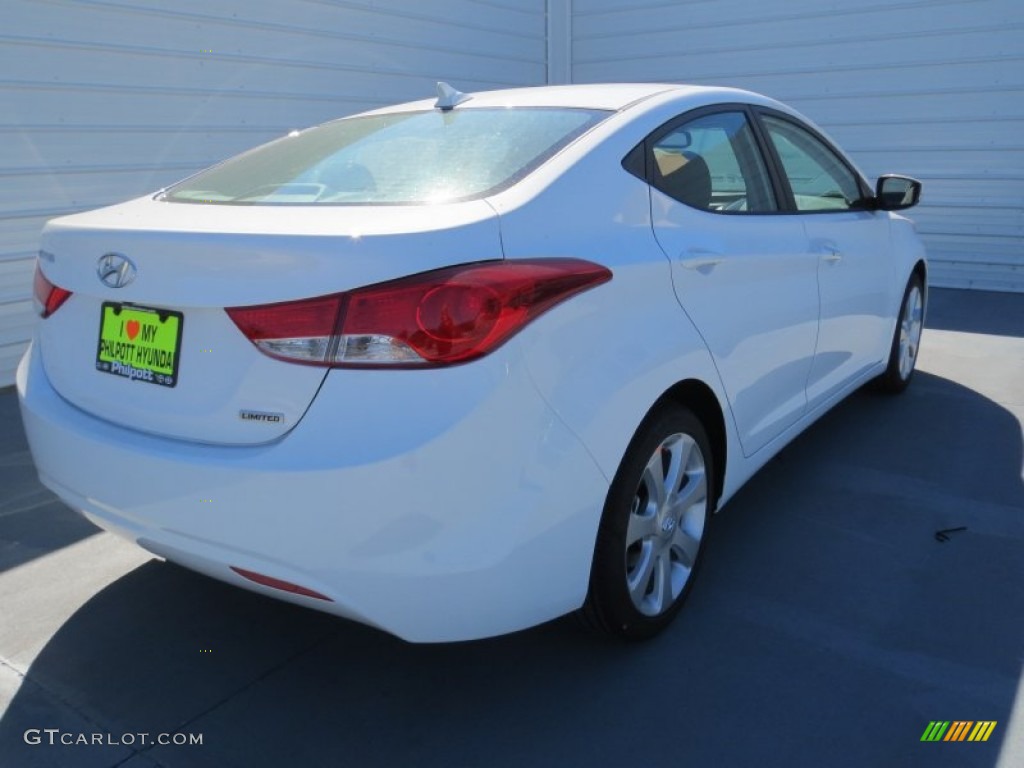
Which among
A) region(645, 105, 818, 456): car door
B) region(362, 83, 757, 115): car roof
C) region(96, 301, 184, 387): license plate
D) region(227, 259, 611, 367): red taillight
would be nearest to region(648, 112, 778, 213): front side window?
region(645, 105, 818, 456): car door

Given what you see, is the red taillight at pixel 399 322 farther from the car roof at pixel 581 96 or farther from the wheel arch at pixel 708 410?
the car roof at pixel 581 96

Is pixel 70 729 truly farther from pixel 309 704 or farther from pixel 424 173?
pixel 424 173

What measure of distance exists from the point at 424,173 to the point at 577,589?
3.67ft

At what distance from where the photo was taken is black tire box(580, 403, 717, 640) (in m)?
2.27

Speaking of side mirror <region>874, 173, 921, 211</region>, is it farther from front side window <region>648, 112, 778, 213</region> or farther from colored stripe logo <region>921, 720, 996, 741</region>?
colored stripe logo <region>921, 720, 996, 741</region>

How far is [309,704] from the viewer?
2.34 meters

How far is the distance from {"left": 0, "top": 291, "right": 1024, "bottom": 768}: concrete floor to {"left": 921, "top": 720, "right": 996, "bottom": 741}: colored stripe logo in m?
0.02

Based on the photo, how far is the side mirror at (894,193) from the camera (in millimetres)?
4004

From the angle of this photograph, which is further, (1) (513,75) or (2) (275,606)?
(1) (513,75)

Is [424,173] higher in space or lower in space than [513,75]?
lower

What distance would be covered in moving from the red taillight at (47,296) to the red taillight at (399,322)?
72 cm

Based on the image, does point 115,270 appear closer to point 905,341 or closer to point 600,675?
point 600,675

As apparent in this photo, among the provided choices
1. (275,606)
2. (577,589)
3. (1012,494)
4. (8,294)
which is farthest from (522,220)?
(8,294)

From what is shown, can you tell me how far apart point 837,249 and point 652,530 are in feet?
5.44
